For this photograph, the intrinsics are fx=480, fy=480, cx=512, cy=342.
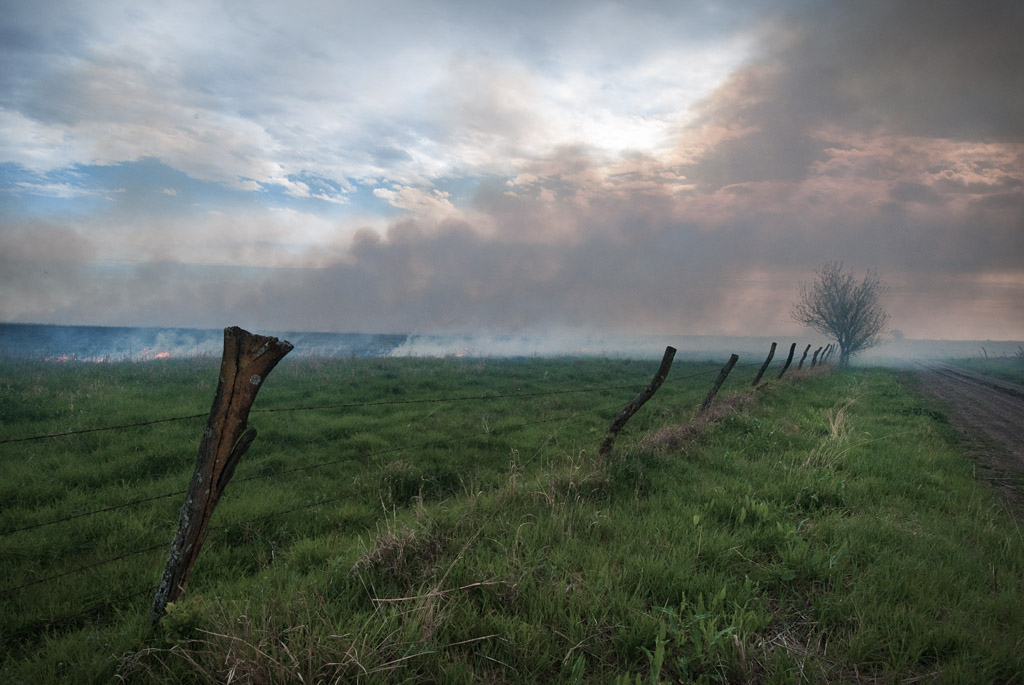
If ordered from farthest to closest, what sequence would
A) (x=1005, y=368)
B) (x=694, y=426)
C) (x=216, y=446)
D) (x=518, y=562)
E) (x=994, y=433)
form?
1. (x=1005, y=368)
2. (x=994, y=433)
3. (x=694, y=426)
4. (x=518, y=562)
5. (x=216, y=446)

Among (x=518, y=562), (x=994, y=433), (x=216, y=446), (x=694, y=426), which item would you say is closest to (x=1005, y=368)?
(x=994, y=433)

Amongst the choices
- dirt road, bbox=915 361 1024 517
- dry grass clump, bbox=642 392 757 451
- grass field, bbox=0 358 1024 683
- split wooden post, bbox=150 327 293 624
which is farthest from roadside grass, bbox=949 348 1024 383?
split wooden post, bbox=150 327 293 624

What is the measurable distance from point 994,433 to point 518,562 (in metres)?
16.1

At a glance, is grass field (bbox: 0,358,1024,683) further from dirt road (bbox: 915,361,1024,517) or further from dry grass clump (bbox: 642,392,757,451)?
dirt road (bbox: 915,361,1024,517)

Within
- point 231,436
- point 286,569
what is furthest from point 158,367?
point 231,436

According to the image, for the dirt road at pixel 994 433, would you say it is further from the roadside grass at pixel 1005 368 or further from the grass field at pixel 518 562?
the roadside grass at pixel 1005 368

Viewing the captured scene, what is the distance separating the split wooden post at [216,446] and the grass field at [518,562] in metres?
0.23

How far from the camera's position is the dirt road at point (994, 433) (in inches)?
337

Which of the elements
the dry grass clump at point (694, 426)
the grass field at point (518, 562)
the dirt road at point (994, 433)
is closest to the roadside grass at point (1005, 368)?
the dirt road at point (994, 433)

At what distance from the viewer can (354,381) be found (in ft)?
59.1

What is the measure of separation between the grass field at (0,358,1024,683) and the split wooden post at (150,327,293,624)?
9.2 inches

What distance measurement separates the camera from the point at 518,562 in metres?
4.14

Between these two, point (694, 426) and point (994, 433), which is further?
point (994, 433)

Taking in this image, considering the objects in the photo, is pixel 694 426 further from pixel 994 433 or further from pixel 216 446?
pixel 994 433
